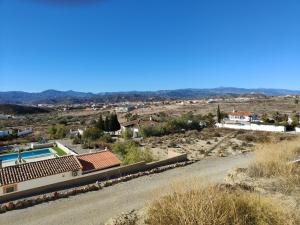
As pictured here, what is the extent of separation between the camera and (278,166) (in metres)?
13.2

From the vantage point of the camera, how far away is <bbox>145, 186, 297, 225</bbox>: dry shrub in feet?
21.8

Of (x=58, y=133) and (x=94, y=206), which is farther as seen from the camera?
(x=58, y=133)

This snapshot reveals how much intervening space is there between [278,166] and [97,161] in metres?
11.4

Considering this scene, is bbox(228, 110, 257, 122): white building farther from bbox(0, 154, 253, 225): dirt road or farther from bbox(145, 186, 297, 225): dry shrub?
bbox(145, 186, 297, 225): dry shrub

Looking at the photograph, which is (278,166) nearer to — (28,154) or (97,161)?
(97,161)

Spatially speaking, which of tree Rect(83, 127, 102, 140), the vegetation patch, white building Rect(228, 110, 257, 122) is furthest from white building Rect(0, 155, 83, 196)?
white building Rect(228, 110, 257, 122)

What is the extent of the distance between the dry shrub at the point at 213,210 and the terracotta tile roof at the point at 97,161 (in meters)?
11.7

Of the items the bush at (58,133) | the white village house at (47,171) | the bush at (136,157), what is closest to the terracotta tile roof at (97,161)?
the white village house at (47,171)

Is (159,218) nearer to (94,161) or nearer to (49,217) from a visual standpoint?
(49,217)

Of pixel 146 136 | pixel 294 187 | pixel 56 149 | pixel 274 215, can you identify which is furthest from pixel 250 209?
pixel 146 136

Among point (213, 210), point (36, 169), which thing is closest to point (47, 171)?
point (36, 169)

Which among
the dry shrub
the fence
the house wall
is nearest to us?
the dry shrub

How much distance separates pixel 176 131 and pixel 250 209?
3509 cm

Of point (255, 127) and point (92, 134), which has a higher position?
point (92, 134)
